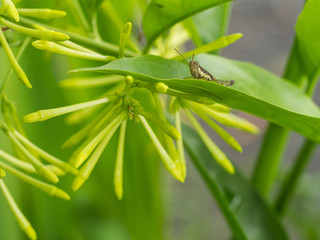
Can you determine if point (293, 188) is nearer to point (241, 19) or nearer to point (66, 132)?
point (66, 132)

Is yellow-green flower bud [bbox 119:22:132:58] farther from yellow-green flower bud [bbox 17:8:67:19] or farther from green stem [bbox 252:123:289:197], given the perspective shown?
green stem [bbox 252:123:289:197]

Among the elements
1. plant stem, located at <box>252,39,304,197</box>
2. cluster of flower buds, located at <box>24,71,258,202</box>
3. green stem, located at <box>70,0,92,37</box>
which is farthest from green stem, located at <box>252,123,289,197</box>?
green stem, located at <box>70,0,92,37</box>

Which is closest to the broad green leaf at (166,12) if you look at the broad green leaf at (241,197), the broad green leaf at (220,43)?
the broad green leaf at (220,43)

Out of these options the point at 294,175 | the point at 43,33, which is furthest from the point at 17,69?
the point at 294,175

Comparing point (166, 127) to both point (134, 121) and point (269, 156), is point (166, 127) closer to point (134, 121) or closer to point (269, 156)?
point (134, 121)

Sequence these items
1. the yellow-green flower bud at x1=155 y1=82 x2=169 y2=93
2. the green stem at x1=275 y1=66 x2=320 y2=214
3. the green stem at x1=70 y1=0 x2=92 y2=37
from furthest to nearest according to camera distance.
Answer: the green stem at x1=275 y1=66 x2=320 y2=214 → the green stem at x1=70 y1=0 x2=92 y2=37 → the yellow-green flower bud at x1=155 y1=82 x2=169 y2=93

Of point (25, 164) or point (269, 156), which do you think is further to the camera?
point (269, 156)

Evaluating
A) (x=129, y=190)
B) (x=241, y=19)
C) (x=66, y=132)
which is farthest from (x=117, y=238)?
(x=241, y=19)
